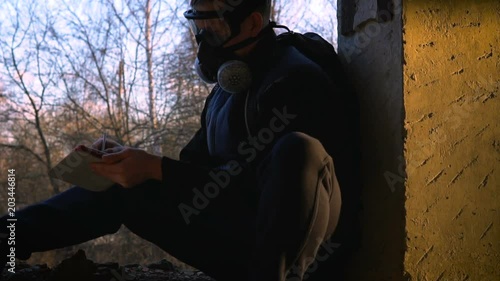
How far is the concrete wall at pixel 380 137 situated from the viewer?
87.5 inches

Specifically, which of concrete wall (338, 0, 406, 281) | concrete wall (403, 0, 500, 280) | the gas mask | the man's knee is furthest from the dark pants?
the gas mask

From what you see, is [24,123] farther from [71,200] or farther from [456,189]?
[456,189]

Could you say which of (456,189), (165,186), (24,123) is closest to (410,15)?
(456,189)

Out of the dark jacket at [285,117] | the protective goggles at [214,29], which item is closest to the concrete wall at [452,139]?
the dark jacket at [285,117]

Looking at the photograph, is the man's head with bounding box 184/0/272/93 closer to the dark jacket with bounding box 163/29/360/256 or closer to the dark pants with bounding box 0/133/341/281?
the dark jacket with bounding box 163/29/360/256

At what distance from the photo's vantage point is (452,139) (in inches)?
91.0

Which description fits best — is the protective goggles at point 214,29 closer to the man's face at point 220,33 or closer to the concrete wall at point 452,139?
the man's face at point 220,33

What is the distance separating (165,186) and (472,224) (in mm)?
1077

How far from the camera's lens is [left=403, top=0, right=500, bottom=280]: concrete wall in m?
2.23

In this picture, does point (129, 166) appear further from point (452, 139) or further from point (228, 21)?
point (452, 139)

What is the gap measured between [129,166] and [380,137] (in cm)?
86

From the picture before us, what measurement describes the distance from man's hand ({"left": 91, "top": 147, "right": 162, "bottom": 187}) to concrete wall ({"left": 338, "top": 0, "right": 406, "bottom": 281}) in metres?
0.76

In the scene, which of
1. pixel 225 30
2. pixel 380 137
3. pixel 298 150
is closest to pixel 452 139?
pixel 380 137

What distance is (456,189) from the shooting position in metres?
2.30
